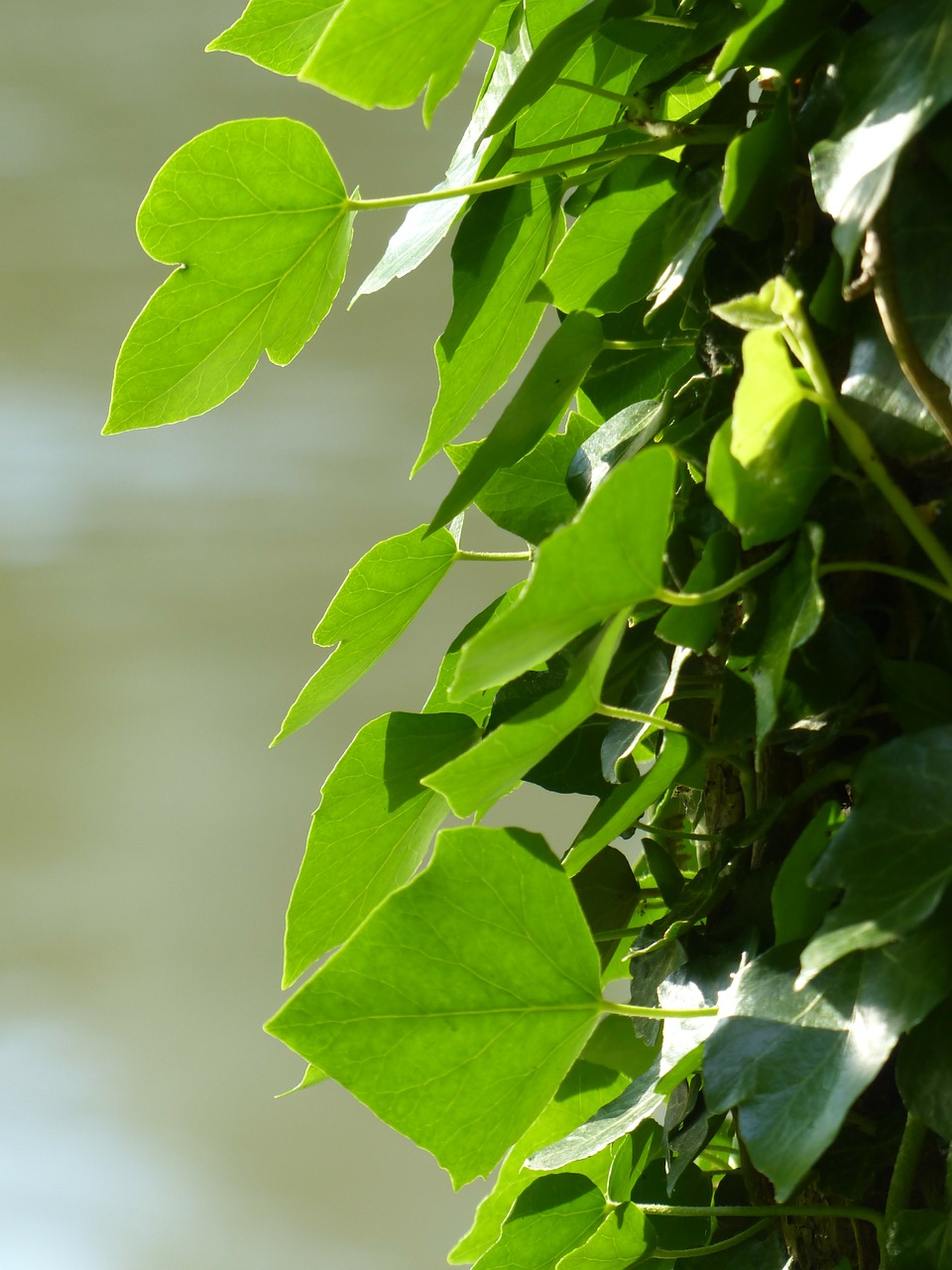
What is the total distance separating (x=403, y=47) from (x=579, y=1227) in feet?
1.06

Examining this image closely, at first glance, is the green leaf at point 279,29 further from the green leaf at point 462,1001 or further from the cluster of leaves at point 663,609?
the green leaf at point 462,1001

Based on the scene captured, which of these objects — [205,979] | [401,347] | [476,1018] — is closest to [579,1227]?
[476,1018]

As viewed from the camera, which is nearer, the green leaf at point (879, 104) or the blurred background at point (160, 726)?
the green leaf at point (879, 104)

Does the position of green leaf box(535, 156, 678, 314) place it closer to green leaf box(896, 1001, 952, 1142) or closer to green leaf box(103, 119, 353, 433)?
green leaf box(103, 119, 353, 433)

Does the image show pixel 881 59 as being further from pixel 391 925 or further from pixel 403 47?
pixel 391 925

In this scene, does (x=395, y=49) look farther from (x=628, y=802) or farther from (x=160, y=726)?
(x=160, y=726)

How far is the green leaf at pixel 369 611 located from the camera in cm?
40

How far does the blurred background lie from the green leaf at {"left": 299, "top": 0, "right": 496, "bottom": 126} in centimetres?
113

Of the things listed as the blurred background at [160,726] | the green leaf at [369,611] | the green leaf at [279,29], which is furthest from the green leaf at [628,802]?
the blurred background at [160,726]

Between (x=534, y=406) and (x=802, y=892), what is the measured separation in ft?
0.46

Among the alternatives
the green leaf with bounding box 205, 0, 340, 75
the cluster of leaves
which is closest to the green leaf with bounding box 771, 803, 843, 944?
the cluster of leaves

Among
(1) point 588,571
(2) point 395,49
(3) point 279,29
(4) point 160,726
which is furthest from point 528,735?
(4) point 160,726

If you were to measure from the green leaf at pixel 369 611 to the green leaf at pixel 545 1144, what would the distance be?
0.15 m

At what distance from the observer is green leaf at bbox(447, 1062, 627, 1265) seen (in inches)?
15.6
